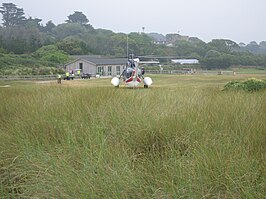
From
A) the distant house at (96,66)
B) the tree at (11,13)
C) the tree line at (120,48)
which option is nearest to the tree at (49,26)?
the tree at (11,13)

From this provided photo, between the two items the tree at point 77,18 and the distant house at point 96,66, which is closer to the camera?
the distant house at point 96,66

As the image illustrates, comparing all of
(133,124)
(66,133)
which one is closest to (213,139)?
(133,124)

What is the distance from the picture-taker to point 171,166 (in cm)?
242

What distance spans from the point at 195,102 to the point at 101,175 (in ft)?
7.74

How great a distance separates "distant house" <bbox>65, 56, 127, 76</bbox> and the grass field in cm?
2844

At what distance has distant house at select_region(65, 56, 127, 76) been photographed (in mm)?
32625

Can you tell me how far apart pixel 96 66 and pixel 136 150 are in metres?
29.7

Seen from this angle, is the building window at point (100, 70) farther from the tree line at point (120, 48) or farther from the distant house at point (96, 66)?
the tree line at point (120, 48)

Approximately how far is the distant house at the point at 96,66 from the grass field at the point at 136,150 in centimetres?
2844

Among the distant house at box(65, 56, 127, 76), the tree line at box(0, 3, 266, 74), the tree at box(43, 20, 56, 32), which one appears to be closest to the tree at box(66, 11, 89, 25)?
the tree at box(43, 20, 56, 32)

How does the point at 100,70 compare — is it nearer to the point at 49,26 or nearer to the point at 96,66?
the point at 96,66

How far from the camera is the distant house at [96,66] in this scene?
3262 centimetres

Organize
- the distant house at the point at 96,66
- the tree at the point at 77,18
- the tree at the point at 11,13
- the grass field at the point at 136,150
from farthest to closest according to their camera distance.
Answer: the tree at the point at 77,18 < the tree at the point at 11,13 < the distant house at the point at 96,66 < the grass field at the point at 136,150

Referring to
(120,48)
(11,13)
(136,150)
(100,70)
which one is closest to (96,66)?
(100,70)
